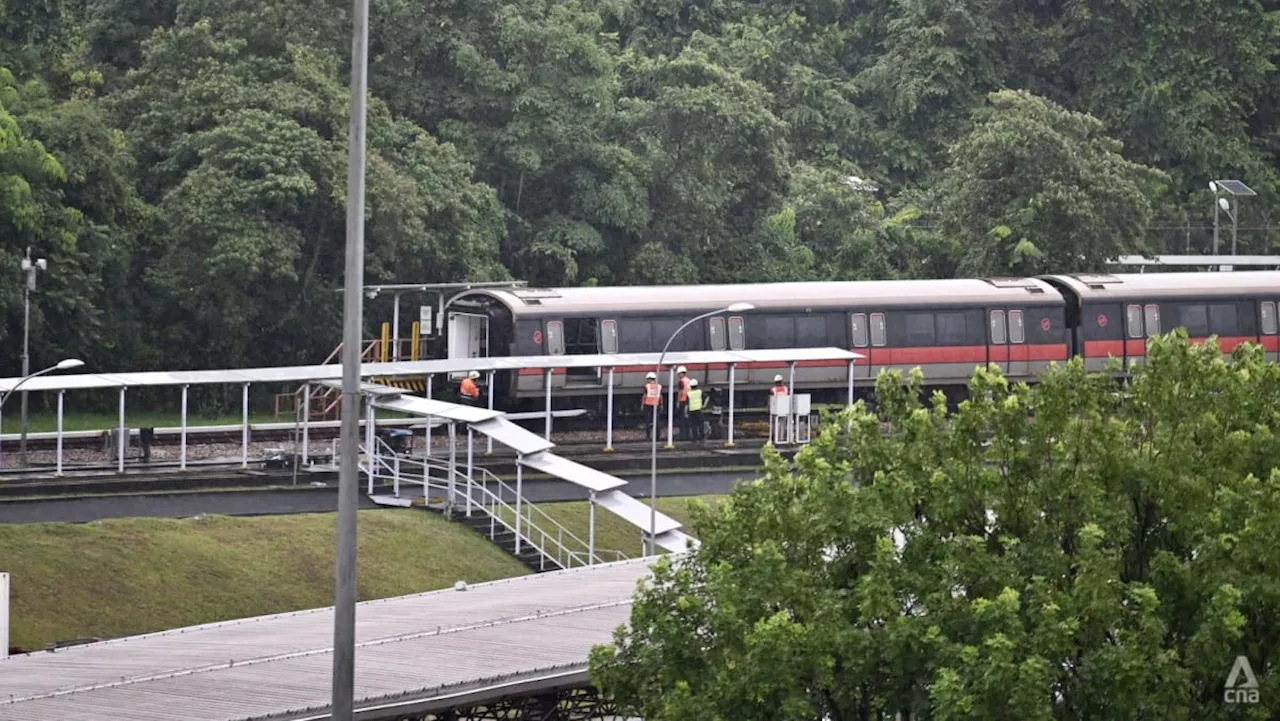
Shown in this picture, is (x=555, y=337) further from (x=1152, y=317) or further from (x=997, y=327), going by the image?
(x=1152, y=317)

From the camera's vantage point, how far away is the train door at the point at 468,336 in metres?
46.7

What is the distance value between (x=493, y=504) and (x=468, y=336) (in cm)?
970

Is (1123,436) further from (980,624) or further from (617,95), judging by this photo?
(617,95)

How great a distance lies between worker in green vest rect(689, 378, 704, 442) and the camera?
43844mm

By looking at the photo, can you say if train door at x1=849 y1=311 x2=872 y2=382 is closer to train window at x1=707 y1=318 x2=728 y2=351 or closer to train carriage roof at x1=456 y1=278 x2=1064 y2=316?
train carriage roof at x1=456 y1=278 x2=1064 y2=316

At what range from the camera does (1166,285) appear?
50.3 m

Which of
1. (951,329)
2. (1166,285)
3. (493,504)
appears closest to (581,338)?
(951,329)

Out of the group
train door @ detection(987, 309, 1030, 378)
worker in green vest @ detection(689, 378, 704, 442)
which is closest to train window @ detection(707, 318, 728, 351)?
worker in green vest @ detection(689, 378, 704, 442)

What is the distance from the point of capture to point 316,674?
1962 cm

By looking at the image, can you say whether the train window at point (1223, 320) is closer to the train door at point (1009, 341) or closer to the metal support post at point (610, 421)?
the train door at point (1009, 341)

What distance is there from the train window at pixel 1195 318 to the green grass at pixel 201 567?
66.6 feet

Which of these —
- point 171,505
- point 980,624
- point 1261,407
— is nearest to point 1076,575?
point 980,624

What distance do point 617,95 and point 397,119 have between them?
964 centimetres
